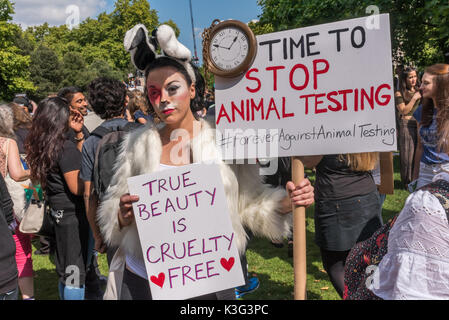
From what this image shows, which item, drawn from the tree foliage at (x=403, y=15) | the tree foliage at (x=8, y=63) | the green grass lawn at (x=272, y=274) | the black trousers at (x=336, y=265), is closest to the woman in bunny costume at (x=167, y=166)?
the black trousers at (x=336, y=265)

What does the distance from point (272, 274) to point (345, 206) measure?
1.78 m

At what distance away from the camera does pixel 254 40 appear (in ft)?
5.14

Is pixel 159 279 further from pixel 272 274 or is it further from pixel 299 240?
pixel 272 274

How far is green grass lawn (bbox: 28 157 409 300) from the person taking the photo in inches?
146

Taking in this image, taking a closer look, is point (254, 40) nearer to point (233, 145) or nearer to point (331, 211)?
point (233, 145)

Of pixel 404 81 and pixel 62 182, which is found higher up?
pixel 404 81

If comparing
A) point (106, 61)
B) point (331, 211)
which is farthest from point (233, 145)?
point (106, 61)

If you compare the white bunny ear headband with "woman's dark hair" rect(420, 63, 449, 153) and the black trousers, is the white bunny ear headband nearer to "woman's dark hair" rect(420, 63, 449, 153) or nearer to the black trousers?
"woman's dark hair" rect(420, 63, 449, 153)

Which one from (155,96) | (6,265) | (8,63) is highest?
(8,63)

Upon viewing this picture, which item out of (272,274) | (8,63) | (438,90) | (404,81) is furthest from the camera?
(8,63)

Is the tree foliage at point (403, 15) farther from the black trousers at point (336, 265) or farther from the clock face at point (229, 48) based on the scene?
the clock face at point (229, 48)

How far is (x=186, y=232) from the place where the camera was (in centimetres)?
155

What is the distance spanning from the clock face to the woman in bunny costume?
196 mm

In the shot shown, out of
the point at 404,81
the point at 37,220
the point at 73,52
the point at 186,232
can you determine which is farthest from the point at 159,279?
the point at 73,52
